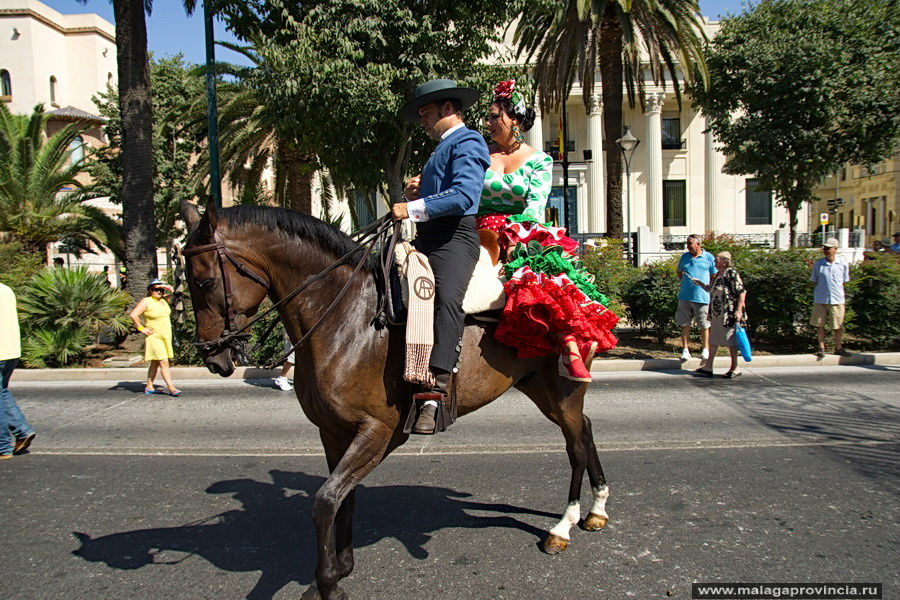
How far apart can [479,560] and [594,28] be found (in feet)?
62.0

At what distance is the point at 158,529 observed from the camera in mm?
4562

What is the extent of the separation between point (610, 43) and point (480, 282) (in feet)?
62.2

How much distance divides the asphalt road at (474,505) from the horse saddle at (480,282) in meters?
1.67

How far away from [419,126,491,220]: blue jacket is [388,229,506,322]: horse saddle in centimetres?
36

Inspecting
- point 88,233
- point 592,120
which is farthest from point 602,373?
point 592,120

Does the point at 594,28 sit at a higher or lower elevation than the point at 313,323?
higher

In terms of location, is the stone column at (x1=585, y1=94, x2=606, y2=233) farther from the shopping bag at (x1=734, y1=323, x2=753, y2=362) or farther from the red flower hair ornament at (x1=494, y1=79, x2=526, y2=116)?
the red flower hair ornament at (x1=494, y1=79, x2=526, y2=116)

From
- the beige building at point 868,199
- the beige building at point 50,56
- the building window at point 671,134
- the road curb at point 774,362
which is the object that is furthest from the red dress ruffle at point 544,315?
the beige building at point 868,199

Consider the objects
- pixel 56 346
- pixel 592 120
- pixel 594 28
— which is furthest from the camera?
pixel 592 120

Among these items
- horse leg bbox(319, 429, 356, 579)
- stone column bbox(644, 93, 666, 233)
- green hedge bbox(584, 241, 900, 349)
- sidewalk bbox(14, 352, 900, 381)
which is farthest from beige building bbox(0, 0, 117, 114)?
horse leg bbox(319, 429, 356, 579)

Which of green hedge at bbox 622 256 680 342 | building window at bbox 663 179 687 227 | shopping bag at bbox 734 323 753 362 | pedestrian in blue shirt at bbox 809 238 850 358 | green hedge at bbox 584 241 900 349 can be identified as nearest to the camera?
shopping bag at bbox 734 323 753 362

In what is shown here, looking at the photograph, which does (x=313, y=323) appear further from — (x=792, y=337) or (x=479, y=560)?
(x=792, y=337)

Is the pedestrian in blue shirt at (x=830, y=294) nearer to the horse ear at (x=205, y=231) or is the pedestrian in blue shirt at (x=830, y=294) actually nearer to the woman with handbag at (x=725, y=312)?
the woman with handbag at (x=725, y=312)

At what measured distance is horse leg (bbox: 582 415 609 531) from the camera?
4.46m
